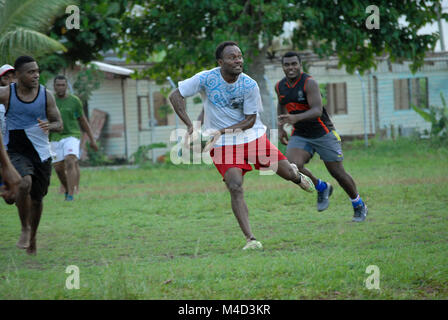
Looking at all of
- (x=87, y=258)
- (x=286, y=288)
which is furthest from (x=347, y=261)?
(x=87, y=258)

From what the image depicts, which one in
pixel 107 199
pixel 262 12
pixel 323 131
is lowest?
pixel 107 199

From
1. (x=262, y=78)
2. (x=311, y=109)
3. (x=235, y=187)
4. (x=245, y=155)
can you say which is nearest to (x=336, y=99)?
(x=262, y=78)

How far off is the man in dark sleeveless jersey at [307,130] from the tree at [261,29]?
8.76 metres

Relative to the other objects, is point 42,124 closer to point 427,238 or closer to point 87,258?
point 87,258

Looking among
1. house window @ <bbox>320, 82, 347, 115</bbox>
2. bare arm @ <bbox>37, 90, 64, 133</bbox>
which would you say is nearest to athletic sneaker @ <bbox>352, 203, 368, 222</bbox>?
bare arm @ <bbox>37, 90, 64, 133</bbox>

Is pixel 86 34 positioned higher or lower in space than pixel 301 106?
higher

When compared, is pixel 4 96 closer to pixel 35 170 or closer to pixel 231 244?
pixel 35 170

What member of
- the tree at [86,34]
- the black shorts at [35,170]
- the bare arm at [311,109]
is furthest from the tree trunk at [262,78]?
the black shorts at [35,170]

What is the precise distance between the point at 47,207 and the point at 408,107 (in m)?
19.4

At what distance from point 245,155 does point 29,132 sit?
2190 mm

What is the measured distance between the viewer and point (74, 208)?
1088 cm

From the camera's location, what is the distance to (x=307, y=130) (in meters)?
8.52

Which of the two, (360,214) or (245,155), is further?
(360,214)

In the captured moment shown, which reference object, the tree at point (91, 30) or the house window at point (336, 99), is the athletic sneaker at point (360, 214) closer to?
the tree at point (91, 30)
